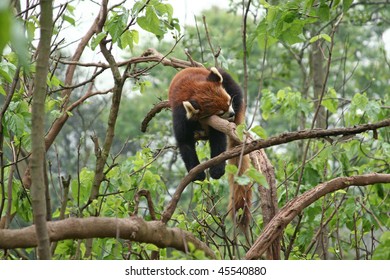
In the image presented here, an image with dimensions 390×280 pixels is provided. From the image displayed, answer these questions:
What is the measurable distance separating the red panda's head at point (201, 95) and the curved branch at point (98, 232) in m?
2.10

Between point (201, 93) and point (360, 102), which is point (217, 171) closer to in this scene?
point (201, 93)

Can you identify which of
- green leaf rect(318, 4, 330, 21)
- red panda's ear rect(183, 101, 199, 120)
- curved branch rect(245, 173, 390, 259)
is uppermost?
red panda's ear rect(183, 101, 199, 120)

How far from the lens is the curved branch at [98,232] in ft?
5.75

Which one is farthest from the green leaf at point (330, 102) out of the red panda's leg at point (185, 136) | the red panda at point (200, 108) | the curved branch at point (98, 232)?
the curved branch at point (98, 232)

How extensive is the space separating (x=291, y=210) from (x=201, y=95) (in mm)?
1817

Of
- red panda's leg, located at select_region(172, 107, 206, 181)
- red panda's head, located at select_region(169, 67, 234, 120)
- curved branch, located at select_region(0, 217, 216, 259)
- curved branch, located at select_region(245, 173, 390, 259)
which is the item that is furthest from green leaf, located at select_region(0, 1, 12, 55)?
red panda's leg, located at select_region(172, 107, 206, 181)

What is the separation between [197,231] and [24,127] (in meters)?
1.08

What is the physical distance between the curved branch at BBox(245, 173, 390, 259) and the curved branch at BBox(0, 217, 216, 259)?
1.58 ft

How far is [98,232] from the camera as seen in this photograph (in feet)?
6.12

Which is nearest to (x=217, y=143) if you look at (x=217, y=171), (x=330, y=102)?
(x=217, y=171)

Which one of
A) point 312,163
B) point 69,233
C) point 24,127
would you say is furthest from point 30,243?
point 312,163

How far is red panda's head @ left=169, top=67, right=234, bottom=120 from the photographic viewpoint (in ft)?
13.9

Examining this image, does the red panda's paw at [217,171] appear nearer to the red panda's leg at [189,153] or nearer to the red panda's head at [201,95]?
the red panda's leg at [189,153]

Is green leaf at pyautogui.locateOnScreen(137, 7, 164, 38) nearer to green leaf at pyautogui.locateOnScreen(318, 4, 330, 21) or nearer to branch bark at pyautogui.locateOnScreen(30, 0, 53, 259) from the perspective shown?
green leaf at pyautogui.locateOnScreen(318, 4, 330, 21)
